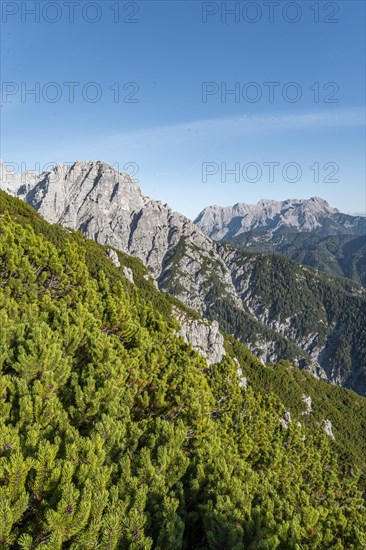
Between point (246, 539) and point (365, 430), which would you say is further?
point (365, 430)

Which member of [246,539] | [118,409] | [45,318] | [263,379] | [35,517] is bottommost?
[263,379]

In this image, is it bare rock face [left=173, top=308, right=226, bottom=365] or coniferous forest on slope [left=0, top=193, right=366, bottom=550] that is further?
bare rock face [left=173, top=308, right=226, bottom=365]

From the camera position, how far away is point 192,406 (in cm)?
1689

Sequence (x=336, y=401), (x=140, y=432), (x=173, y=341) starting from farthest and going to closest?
(x=336, y=401), (x=173, y=341), (x=140, y=432)

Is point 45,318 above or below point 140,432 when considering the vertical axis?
above

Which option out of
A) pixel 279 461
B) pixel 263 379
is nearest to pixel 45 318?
pixel 279 461

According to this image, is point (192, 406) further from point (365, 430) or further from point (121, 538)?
point (365, 430)

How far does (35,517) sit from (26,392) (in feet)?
12.3

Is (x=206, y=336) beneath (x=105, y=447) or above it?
beneath

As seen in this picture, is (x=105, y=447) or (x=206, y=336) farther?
(x=206, y=336)

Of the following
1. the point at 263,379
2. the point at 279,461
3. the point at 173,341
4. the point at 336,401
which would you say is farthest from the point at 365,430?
the point at 173,341

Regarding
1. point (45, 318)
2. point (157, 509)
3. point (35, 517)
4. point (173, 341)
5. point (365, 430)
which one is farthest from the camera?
point (365, 430)

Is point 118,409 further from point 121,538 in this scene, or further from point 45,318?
point 45,318

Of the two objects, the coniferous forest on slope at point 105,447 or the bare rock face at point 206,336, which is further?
the bare rock face at point 206,336
